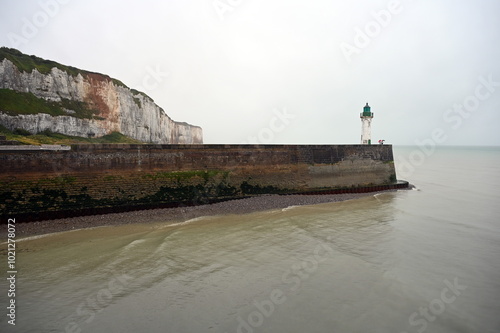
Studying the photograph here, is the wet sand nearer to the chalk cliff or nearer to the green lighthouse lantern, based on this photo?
the green lighthouse lantern

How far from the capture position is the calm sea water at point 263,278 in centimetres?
453

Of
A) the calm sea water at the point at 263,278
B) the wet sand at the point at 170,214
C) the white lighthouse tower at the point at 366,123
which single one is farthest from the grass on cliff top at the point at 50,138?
the white lighthouse tower at the point at 366,123

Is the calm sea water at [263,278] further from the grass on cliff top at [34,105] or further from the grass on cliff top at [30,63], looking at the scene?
the grass on cliff top at [30,63]

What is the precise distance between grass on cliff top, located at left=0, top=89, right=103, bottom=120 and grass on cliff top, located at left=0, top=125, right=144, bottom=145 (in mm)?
1864

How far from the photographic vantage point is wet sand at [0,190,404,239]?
30.0ft

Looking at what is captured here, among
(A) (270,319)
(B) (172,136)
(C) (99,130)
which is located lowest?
(A) (270,319)

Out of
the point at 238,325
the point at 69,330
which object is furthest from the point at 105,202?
the point at 238,325

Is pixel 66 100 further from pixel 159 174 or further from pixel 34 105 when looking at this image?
pixel 159 174

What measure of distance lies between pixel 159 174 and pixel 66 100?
21378 mm

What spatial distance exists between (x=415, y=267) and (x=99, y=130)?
32350 mm

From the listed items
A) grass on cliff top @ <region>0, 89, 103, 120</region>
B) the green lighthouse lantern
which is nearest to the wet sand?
the green lighthouse lantern

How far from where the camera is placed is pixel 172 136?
57.2 meters

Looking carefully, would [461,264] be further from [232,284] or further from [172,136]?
[172,136]

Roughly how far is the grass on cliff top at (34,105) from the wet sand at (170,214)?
51.0 feet
